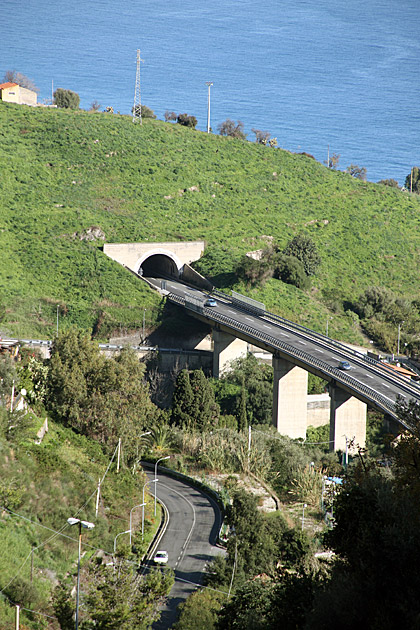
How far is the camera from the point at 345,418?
58.8 metres

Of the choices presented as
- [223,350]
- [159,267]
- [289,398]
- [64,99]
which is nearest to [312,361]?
[289,398]

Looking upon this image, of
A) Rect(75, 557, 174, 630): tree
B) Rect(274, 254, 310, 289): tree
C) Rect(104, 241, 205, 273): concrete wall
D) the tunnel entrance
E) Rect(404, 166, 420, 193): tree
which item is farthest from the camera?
Rect(404, 166, 420, 193): tree

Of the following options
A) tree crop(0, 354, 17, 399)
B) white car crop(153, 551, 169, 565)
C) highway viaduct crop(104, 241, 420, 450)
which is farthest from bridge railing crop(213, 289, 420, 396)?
tree crop(0, 354, 17, 399)

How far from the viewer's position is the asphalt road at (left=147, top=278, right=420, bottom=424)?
56.1m

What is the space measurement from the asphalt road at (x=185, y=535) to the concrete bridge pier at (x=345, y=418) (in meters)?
14.6

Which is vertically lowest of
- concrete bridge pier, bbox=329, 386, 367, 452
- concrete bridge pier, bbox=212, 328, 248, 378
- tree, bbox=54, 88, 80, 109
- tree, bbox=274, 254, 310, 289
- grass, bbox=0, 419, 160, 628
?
grass, bbox=0, 419, 160, 628

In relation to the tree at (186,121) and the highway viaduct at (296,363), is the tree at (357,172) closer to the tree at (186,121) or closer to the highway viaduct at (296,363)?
the tree at (186,121)

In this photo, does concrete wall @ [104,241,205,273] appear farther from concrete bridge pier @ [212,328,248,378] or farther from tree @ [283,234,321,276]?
concrete bridge pier @ [212,328,248,378]

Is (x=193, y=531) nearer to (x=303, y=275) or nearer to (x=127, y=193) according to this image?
(x=303, y=275)

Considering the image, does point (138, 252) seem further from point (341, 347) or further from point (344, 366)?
point (344, 366)

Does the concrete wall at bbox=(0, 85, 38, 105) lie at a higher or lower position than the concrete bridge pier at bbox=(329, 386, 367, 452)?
higher

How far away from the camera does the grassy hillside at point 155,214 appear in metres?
79.9

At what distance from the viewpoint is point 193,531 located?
41281mm

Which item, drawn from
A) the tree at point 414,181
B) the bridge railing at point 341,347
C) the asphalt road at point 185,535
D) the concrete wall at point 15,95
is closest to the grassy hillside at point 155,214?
the concrete wall at point 15,95
